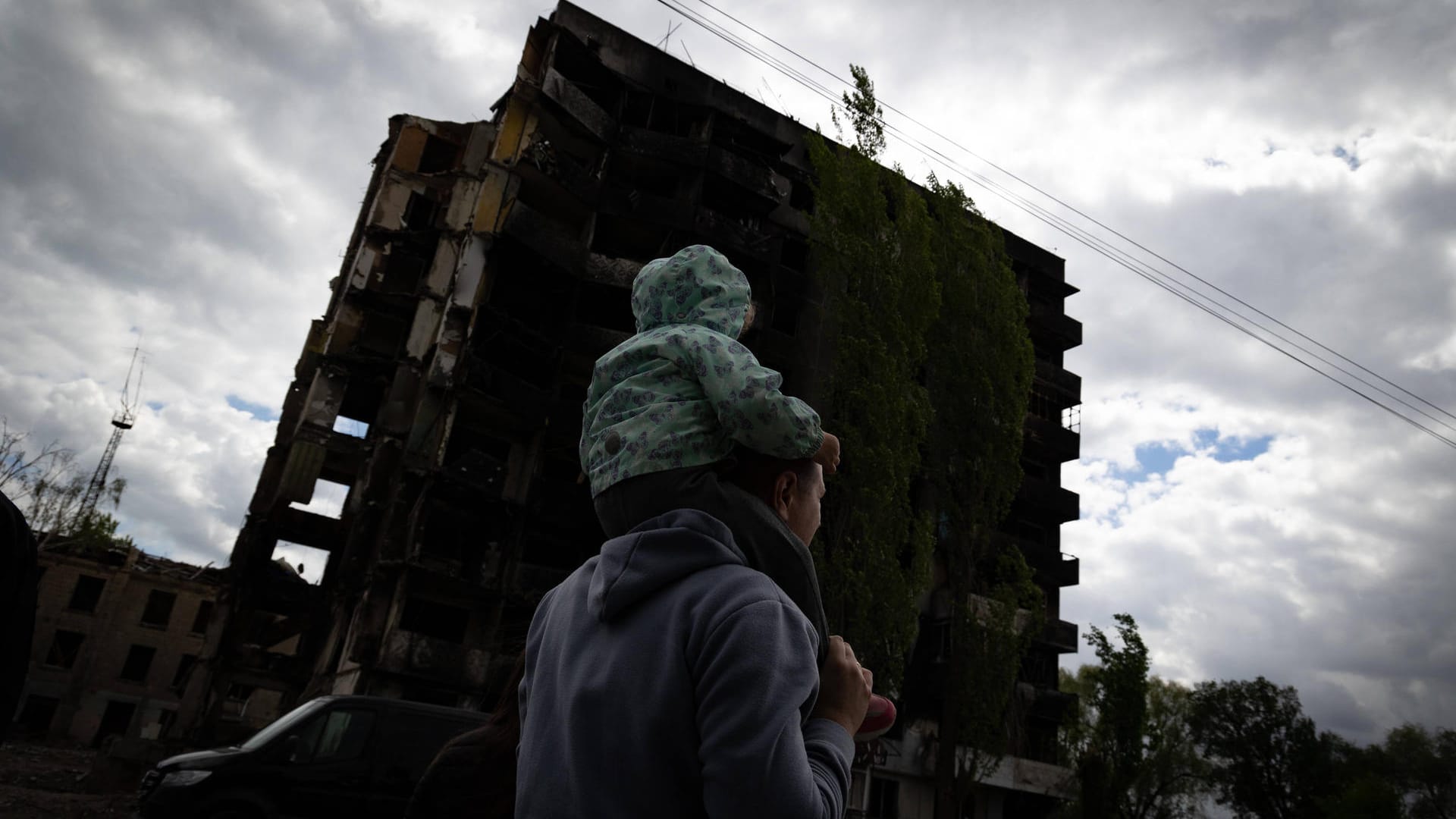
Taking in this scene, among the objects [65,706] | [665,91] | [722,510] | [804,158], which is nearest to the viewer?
[722,510]

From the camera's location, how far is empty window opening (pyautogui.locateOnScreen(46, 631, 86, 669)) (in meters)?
35.8

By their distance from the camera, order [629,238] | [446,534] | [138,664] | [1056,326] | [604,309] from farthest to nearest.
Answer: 1. [138,664]
2. [1056,326]
3. [629,238]
4. [604,309]
5. [446,534]

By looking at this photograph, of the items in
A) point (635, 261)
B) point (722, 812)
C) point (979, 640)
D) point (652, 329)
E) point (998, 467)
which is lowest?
point (722, 812)

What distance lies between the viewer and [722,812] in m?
1.07

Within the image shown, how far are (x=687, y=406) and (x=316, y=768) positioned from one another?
909 cm

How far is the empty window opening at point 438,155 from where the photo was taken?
32719mm

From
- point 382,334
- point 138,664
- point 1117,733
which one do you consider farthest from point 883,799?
point 138,664

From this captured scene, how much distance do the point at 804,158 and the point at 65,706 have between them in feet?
128

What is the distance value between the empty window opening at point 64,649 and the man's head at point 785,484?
1827 inches

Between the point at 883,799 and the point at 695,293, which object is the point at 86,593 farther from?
the point at 695,293

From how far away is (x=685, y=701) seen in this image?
45.9 inches

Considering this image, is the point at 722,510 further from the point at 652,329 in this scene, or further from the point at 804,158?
the point at 804,158

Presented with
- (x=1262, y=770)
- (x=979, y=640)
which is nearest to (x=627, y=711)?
(x=979, y=640)

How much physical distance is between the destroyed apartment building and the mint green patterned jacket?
21774 millimetres
